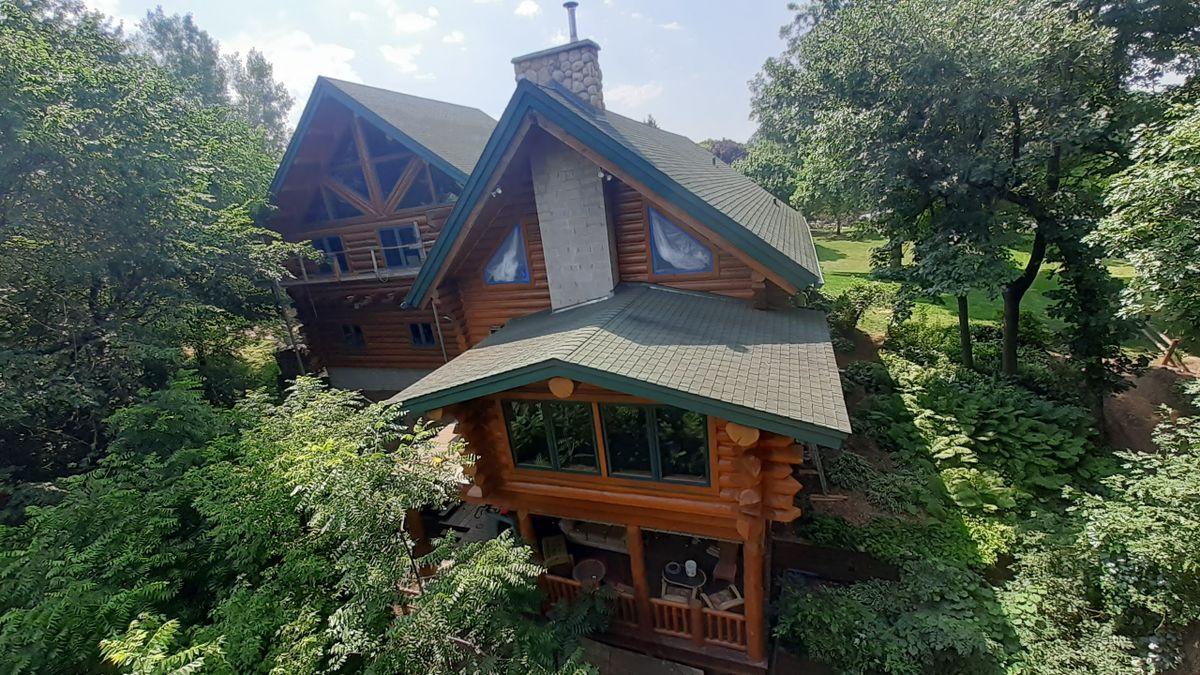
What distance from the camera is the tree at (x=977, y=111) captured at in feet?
34.4

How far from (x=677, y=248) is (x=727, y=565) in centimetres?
616

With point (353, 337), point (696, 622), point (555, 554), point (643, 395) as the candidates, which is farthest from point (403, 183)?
point (696, 622)

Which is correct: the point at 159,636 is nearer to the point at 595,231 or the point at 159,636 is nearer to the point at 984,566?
the point at 595,231

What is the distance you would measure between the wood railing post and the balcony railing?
13.4 meters

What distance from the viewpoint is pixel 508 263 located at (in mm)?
10969

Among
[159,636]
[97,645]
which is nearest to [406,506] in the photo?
[159,636]

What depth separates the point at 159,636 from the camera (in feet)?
14.3

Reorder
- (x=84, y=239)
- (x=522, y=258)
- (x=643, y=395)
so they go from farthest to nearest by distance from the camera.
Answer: (x=84, y=239), (x=522, y=258), (x=643, y=395)

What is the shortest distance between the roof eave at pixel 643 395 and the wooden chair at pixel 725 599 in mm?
3818

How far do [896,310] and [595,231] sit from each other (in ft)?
33.4

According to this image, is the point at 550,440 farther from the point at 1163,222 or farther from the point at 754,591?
the point at 1163,222

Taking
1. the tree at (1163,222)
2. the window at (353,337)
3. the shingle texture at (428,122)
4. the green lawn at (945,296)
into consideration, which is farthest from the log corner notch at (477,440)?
the window at (353,337)

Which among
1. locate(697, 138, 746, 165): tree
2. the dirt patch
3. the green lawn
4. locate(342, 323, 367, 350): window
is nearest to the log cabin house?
the green lawn

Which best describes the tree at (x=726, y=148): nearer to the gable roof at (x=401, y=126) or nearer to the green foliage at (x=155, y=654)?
the gable roof at (x=401, y=126)
